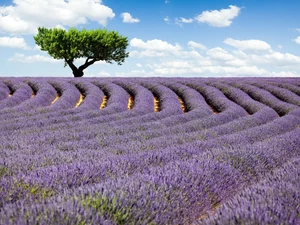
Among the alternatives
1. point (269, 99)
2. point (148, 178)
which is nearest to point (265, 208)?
point (148, 178)

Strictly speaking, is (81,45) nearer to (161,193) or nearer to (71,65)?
(71,65)

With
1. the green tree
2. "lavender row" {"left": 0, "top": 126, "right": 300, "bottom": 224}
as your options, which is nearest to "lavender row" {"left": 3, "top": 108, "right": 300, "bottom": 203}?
"lavender row" {"left": 0, "top": 126, "right": 300, "bottom": 224}

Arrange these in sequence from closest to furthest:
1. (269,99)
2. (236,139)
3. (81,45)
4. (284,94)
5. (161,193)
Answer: (161,193)
(236,139)
(269,99)
(284,94)
(81,45)

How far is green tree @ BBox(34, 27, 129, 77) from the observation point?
3909 centimetres

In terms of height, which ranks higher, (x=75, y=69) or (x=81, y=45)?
(x=81, y=45)

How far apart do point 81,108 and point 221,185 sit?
32.0 ft

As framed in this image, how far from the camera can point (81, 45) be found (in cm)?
3925

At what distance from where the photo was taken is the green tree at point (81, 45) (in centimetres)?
3909

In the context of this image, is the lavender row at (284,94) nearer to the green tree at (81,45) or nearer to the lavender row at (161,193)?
the lavender row at (161,193)

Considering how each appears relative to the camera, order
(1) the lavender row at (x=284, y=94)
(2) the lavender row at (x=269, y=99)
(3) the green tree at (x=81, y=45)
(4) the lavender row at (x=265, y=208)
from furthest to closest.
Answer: (3) the green tree at (x=81, y=45), (1) the lavender row at (x=284, y=94), (2) the lavender row at (x=269, y=99), (4) the lavender row at (x=265, y=208)

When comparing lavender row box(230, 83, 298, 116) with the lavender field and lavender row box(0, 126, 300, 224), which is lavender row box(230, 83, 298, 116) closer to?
the lavender field

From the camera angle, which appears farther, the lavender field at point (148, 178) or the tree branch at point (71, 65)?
the tree branch at point (71, 65)

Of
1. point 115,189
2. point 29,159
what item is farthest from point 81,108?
point 115,189

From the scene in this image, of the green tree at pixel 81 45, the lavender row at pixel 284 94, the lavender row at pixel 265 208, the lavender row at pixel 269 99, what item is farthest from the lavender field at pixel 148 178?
the green tree at pixel 81 45
